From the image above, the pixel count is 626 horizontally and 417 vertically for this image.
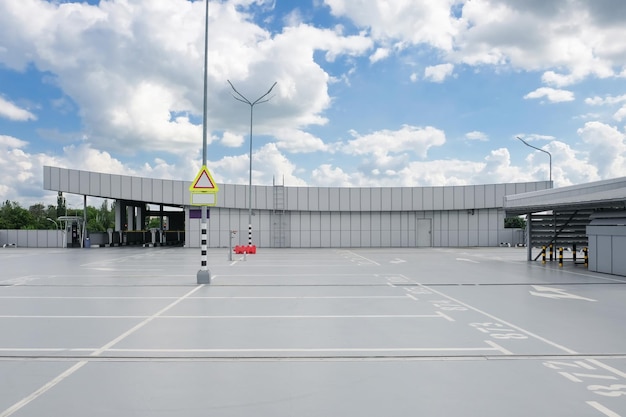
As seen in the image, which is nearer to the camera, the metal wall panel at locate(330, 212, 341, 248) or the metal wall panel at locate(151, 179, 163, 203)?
the metal wall panel at locate(151, 179, 163, 203)

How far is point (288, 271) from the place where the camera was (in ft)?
69.4

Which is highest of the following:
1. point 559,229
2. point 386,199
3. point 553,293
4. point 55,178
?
point 55,178

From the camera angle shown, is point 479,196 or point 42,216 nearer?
point 479,196

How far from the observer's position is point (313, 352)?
24.8 ft

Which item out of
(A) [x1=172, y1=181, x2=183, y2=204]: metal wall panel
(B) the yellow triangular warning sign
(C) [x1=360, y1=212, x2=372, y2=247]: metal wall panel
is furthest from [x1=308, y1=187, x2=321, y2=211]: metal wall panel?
(B) the yellow triangular warning sign

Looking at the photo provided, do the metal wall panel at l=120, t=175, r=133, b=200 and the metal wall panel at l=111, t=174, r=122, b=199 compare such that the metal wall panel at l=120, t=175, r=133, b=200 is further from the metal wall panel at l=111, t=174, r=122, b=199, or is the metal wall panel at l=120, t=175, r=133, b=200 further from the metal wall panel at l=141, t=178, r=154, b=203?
the metal wall panel at l=141, t=178, r=154, b=203

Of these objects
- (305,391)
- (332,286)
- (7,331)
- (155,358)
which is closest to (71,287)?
(7,331)

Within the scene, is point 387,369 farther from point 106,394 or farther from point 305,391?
point 106,394

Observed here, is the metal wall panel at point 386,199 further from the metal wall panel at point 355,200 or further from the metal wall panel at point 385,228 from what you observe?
the metal wall panel at point 355,200

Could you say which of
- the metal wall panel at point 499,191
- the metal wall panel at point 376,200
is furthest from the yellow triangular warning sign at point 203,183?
the metal wall panel at point 499,191

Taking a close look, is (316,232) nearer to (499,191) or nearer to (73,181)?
(499,191)

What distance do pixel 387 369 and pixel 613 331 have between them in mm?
5156

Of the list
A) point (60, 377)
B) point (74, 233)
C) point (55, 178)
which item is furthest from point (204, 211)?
point (74, 233)

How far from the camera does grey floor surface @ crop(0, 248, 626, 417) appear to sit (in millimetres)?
5418
